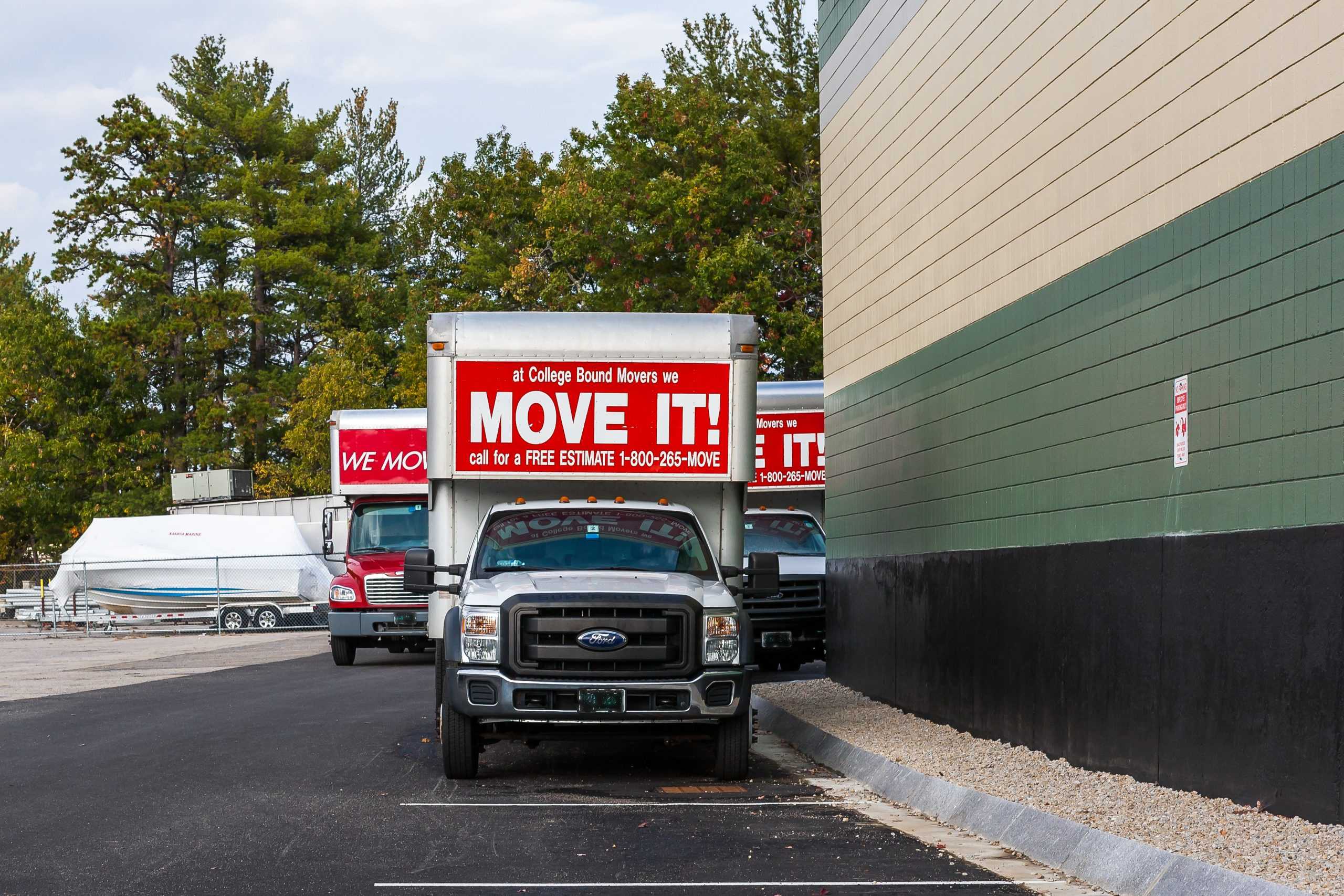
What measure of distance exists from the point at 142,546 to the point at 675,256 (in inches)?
566

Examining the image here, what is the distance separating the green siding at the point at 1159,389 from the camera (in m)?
7.74

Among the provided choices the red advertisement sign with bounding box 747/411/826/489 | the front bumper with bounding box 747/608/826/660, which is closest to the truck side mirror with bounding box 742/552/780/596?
the front bumper with bounding box 747/608/826/660

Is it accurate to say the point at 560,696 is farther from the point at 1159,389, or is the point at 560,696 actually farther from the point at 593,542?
the point at 1159,389

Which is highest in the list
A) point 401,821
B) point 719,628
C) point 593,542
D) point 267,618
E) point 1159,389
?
point 1159,389

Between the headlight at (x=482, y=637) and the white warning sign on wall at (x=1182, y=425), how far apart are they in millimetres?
4506

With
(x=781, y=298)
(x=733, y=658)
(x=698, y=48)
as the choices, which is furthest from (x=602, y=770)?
(x=698, y=48)

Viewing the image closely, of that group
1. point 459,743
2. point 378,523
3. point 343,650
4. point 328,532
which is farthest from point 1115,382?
point 328,532

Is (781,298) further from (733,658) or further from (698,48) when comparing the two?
(733,658)

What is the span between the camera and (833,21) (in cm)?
1762

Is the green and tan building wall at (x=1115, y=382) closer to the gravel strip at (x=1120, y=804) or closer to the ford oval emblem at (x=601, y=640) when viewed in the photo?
the gravel strip at (x=1120, y=804)

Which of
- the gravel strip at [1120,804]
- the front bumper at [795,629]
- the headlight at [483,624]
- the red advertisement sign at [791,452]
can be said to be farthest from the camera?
the red advertisement sign at [791,452]

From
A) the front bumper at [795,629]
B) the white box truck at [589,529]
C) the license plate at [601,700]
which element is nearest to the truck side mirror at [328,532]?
the front bumper at [795,629]

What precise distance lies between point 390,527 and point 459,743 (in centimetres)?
1391

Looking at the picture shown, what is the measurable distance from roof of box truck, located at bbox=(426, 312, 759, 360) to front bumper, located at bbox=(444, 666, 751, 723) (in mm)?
3011
